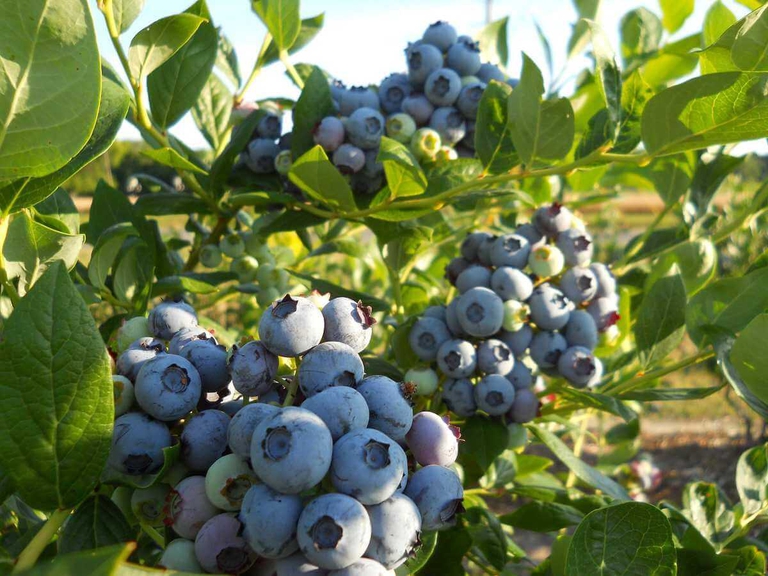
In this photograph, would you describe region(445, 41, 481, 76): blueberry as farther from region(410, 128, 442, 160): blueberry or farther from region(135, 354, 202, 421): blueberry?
region(135, 354, 202, 421): blueberry

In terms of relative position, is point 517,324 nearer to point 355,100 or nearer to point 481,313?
point 481,313

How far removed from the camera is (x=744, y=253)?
18.6ft

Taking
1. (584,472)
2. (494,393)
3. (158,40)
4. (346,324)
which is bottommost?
(584,472)

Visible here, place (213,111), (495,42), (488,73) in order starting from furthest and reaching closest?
1. (495,42)
2. (213,111)
3. (488,73)

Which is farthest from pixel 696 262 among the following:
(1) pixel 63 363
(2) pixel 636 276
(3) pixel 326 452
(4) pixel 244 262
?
(1) pixel 63 363

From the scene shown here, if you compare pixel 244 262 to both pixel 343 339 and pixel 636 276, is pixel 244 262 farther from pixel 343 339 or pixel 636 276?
pixel 636 276

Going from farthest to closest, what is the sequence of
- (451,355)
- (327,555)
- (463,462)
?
(463,462) < (451,355) < (327,555)

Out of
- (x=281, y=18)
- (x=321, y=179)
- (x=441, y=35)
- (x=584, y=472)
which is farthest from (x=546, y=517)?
(x=281, y=18)

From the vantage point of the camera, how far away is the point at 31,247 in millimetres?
919

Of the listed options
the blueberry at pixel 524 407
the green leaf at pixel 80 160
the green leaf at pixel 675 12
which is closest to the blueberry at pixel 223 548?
the green leaf at pixel 80 160

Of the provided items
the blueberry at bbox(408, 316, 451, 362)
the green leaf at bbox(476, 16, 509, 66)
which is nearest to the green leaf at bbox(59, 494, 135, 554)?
the blueberry at bbox(408, 316, 451, 362)

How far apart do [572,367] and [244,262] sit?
0.71 m

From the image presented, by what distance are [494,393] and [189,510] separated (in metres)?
0.67

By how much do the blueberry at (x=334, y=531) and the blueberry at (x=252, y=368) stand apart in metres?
0.17
